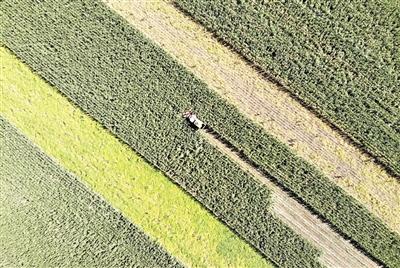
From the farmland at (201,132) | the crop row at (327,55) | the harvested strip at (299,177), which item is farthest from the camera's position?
the harvested strip at (299,177)

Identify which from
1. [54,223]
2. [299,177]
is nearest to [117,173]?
[54,223]

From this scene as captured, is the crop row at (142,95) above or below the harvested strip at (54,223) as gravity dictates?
above

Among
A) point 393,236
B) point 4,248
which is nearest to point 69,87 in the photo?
point 4,248

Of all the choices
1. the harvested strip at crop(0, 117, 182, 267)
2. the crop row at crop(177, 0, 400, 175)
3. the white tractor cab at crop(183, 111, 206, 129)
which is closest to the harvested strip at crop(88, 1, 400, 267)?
the white tractor cab at crop(183, 111, 206, 129)

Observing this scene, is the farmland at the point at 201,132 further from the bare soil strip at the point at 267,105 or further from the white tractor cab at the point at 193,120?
the white tractor cab at the point at 193,120

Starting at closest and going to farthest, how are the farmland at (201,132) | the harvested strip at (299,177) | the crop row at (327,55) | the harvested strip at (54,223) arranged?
the crop row at (327,55) < the farmland at (201,132) < the harvested strip at (299,177) < the harvested strip at (54,223)

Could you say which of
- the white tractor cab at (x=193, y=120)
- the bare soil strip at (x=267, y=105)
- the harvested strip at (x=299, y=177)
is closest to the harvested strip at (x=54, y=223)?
the white tractor cab at (x=193, y=120)
